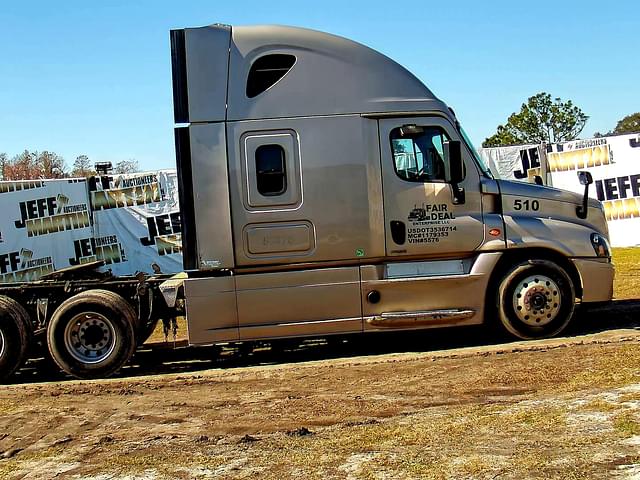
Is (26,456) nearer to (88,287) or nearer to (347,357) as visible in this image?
(88,287)

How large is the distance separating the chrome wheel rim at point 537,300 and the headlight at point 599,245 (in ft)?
2.38

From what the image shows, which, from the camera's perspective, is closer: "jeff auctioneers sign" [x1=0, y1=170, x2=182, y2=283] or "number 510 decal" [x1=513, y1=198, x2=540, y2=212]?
"number 510 decal" [x1=513, y1=198, x2=540, y2=212]

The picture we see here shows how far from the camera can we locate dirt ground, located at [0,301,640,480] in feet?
17.0

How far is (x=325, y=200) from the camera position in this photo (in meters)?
8.84

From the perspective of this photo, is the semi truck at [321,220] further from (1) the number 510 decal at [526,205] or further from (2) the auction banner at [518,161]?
(2) the auction banner at [518,161]

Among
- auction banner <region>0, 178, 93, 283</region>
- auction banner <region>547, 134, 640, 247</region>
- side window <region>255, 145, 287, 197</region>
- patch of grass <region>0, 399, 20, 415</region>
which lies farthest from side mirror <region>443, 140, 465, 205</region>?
auction banner <region>547, 134, 640, 247</region>

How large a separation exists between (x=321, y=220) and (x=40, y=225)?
1225 centimetres

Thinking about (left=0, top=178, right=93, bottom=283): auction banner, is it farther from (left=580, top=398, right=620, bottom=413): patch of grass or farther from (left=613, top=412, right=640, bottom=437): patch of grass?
(left=613, top=412, right=640, bottom=437): patch of grass

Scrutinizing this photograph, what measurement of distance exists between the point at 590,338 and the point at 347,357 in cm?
301

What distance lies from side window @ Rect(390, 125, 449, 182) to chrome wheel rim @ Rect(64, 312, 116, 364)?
4094 millimetres

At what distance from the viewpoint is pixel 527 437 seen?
217 inches

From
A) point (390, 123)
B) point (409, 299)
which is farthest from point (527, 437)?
point (390, 123)

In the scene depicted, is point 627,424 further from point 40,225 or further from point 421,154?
point 40,225

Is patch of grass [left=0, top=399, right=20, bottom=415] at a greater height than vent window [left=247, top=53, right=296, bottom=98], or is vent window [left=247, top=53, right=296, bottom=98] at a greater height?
vent window [left=247, top=53, right=296, bottom=98]
